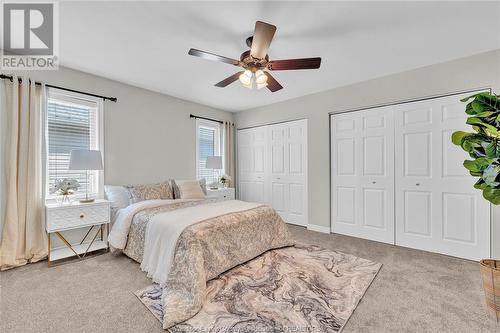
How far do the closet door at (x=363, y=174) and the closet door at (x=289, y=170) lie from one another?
23.6 inches

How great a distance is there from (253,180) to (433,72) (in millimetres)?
3612

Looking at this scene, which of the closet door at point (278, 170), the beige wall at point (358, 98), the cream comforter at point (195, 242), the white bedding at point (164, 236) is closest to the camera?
the cream comforter at point (195, 242)

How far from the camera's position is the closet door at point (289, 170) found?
173 inches

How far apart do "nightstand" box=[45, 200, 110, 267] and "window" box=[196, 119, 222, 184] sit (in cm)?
197

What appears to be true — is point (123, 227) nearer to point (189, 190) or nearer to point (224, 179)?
point (189, 190)

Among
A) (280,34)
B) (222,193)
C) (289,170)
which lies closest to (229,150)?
(222,193)

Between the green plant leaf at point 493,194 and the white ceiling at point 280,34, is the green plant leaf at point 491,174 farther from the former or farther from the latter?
the white ceiling at point 280,34

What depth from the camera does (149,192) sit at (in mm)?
3387

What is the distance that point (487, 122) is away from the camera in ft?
5.88

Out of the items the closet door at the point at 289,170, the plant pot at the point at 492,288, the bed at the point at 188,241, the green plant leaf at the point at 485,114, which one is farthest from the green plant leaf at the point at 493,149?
the closet door at the point at 289,170

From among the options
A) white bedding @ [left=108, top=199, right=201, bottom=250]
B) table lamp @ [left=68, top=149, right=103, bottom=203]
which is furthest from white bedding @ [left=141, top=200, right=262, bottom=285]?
table lamp @ [left=68, top=149, right=103, bottom=203]

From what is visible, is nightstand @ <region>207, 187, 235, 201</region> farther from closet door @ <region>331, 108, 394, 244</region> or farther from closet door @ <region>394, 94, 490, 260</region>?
closet door @ <region>394, 94, 490, 260</region>

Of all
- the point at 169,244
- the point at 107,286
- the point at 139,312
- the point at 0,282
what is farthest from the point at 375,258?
the point at 0,282

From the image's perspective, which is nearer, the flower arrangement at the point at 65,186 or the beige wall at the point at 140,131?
the flower arrangement at the point at 65,186
